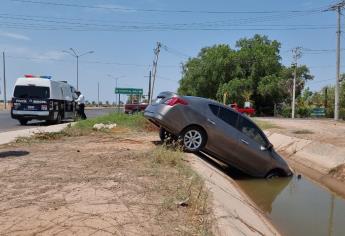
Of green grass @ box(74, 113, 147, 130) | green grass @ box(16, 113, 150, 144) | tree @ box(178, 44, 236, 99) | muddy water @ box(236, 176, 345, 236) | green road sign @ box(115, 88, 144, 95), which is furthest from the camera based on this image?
tree @ box(178, 44, 236, 99)

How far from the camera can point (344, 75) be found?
7500cm

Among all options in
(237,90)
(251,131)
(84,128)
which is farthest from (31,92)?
(237,90)

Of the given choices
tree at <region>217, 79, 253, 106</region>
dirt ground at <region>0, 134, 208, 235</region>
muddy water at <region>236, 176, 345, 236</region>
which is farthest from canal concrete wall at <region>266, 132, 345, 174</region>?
tree at <region>217, 79, 253, 106</region>

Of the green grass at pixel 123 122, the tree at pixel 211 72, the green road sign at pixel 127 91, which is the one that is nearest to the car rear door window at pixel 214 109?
the green grass at pixel 123 122

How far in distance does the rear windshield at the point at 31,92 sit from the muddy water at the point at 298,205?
1530 cm

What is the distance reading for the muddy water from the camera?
28.4 ft

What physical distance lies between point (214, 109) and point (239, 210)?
18.1 ft

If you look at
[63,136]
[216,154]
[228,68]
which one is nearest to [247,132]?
[216,154]

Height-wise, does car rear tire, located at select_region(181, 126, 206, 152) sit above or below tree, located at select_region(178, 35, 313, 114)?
below

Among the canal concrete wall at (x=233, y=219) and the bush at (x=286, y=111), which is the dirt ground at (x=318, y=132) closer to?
the canal concrete wall at (x=233, y=219)

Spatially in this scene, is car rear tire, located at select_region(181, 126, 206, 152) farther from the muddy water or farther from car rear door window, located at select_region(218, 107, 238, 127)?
the muddy water

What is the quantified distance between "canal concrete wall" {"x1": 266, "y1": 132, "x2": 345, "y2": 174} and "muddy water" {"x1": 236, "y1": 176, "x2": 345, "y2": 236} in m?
1.58

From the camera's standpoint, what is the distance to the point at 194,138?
1273cm

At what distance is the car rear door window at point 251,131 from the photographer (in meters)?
12.8
